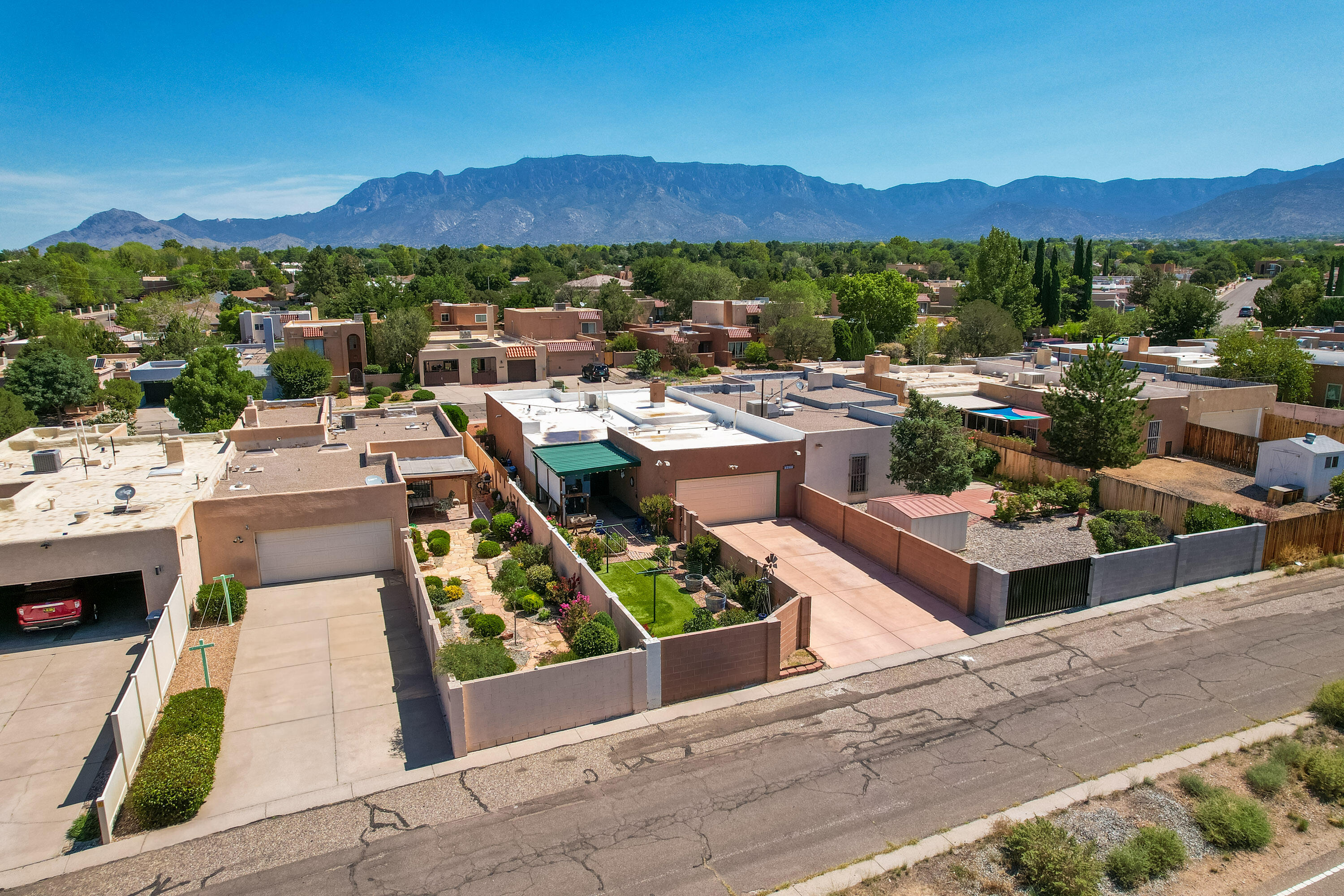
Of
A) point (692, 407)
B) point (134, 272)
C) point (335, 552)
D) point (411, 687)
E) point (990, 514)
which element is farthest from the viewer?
point (134, 272)

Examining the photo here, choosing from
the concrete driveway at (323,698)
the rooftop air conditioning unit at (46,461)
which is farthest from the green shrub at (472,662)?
the rooftop air conditioning unit at (46,461)

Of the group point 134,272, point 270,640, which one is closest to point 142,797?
point 270,640

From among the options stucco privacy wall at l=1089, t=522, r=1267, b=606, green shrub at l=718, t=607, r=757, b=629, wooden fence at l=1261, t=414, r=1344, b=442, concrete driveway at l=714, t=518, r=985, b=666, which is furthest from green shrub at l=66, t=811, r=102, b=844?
wooden fence at l=1261, t=414, r=1344, b=442

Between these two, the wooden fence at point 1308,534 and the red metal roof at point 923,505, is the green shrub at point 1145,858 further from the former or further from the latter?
the wooden fence at point 1308,534

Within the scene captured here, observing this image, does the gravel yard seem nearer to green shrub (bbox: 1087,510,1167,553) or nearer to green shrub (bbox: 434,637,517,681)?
green shrub (bbox: 1087,510,1167,553)

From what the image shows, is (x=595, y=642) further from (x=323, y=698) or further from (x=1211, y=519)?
(x=1211, y=519)

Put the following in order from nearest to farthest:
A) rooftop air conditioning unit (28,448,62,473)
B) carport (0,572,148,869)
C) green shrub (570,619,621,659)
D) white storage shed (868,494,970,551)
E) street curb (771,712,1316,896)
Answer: street curb (771,712,1316,896) < carport (0,572,148,869) < green shrub (570,619,621,659) < white storage shed (868,494,970,551) < rooftop air conditioning unit (28,448,62,473)

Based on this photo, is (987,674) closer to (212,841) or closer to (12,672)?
(212,841)
